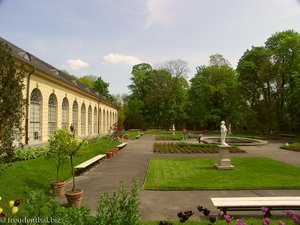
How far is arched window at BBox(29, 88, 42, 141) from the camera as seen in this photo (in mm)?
20469

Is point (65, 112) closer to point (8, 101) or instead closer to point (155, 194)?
point (155, 194)

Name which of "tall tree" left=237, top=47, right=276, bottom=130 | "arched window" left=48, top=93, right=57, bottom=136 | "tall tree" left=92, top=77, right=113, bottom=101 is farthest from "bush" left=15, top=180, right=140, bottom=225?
"tall tree" left=92, top=77, right=113, bottom=101

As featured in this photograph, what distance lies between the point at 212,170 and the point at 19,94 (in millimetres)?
11136

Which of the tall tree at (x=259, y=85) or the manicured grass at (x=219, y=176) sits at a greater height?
the tall tree at (x=259, y=85)

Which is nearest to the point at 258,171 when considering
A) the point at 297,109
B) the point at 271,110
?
the point at 297,109

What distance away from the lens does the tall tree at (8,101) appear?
7.18m

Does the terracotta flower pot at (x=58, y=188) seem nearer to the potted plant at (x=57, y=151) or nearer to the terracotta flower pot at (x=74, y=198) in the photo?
the potted plant at (x=57, y=151)

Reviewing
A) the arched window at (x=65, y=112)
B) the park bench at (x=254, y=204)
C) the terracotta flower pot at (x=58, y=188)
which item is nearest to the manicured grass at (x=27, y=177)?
the terracotta flower pot at (x=58, y=188)

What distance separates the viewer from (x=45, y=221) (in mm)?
5520

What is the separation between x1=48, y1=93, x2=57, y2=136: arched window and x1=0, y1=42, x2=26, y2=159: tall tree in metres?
16.5

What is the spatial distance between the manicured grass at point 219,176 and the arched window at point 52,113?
32.1ft

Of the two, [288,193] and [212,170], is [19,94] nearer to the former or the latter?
[288,193]

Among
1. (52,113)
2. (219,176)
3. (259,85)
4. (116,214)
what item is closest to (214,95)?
(259,85)

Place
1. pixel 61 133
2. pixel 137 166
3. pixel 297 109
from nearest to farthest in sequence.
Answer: pixel 61 133
pixel 137 166
pixel 297 109
